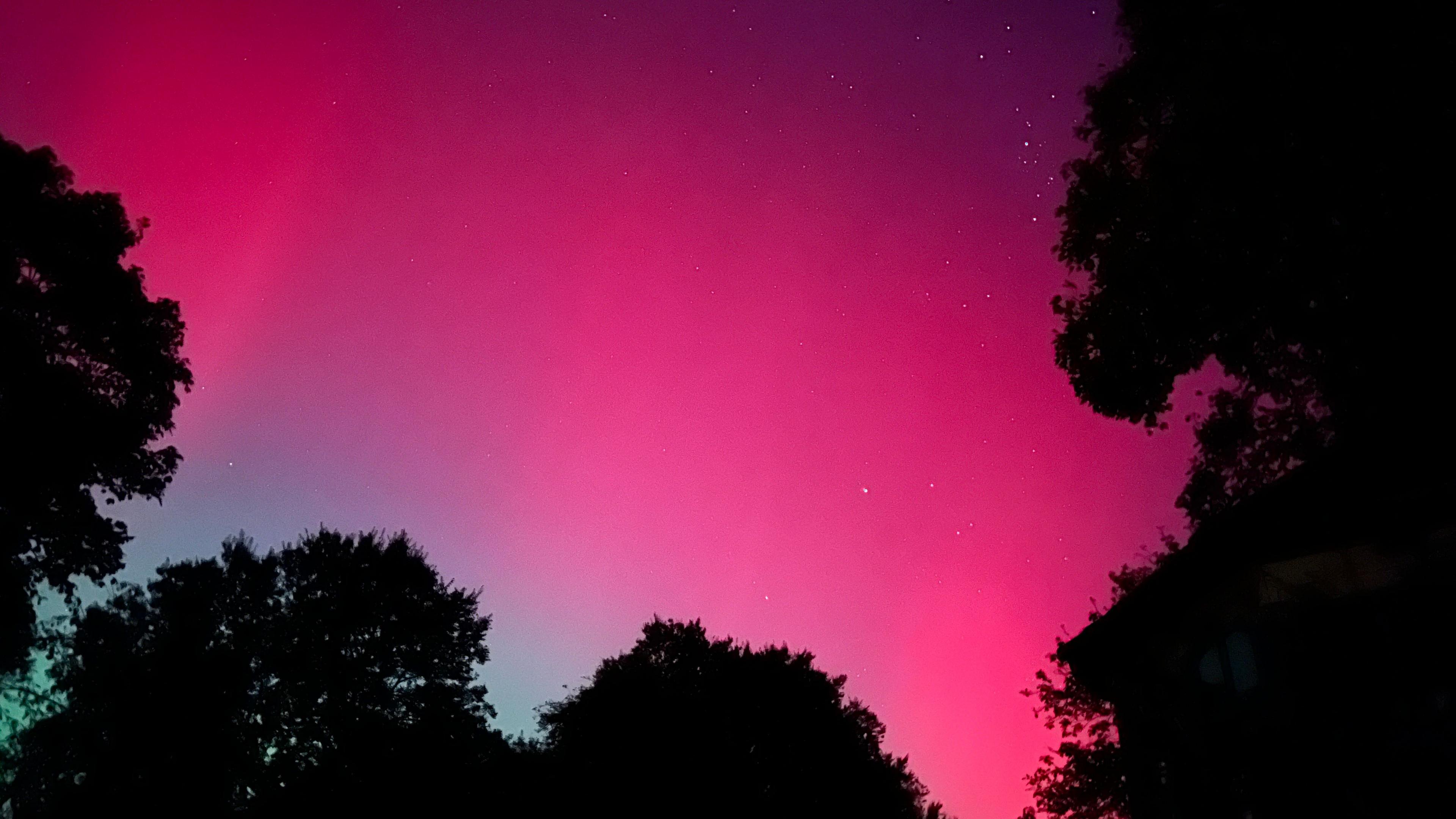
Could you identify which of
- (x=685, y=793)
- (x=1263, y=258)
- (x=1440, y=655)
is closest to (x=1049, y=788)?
(x=685, y=793)

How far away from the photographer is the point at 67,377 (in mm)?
16234

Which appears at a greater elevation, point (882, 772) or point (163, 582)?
point (163, 582)

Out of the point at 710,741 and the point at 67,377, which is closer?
the point at 67,377

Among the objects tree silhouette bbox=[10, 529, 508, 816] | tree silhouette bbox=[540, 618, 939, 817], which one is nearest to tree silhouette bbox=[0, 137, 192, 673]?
tree silhouette bbox=[10, 529, 508, 816]

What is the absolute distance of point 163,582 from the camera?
3506 cm

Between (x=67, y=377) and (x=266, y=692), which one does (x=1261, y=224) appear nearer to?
(x=67, y=377)

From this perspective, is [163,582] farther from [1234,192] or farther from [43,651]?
[1234,192]

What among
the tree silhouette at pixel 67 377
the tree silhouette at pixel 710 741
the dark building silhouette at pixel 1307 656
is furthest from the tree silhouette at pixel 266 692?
the dark building silhouette at pixel 1307 656

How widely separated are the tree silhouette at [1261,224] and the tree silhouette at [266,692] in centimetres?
2628

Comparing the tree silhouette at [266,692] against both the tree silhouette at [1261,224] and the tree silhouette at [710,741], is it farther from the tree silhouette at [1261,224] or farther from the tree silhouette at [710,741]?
the tree silhouette at [1261,224]

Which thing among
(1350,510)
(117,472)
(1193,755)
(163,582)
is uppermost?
(163,582)

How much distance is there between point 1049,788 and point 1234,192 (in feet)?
74.3

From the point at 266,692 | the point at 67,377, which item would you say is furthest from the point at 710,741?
the point at 67,377

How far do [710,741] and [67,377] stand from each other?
25.5 meters
